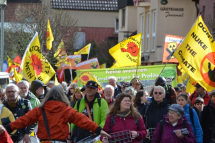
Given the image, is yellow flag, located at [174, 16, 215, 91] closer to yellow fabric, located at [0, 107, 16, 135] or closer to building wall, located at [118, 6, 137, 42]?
yellow fabric, located at [0, 107, 16, 135]

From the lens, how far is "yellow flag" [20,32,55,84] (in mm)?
14508

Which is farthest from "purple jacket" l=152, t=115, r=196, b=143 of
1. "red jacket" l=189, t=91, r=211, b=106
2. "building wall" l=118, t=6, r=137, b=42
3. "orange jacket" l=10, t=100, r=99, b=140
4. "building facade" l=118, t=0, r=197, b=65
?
"building wall" l=118, t=6, r=137, b=42

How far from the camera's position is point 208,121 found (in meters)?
9.18

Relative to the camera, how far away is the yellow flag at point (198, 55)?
10.5 metres

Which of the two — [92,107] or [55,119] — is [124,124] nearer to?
[55,119]

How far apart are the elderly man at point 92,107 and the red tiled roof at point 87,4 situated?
119 ft

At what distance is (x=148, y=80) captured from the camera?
15.0 m

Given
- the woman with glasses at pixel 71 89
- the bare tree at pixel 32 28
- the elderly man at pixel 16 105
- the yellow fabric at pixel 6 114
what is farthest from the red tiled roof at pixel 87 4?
the yellow fabric at pixel 6 114

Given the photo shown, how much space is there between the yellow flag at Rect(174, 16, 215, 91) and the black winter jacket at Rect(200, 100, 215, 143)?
50.5 inches

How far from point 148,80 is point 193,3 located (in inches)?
565

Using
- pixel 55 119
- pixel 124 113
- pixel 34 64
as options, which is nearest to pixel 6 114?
pixel 55 119

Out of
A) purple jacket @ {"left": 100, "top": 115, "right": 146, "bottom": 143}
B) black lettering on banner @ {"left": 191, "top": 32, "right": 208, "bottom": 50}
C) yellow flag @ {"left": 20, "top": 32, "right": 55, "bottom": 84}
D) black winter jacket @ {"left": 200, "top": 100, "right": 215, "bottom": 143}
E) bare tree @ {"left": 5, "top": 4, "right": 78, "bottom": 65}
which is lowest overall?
black winter jacket @ {"left": 200, "top": 100, "right": 215, "bottom": 143}

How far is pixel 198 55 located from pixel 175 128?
12.0 feet

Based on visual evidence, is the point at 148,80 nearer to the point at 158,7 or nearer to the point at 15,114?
the point at 15,114
